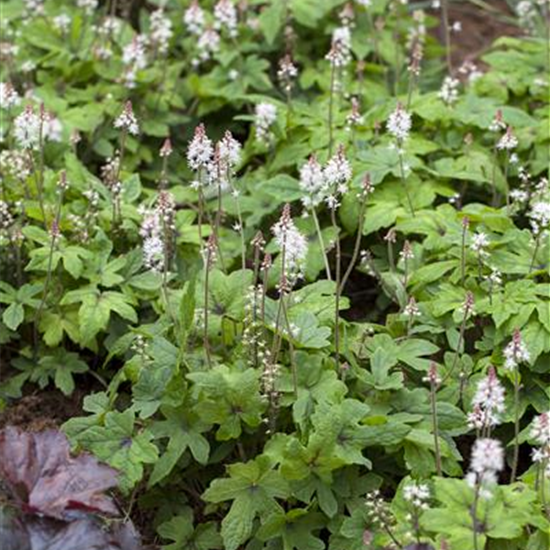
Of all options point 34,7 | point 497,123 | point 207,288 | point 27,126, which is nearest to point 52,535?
point 207,288

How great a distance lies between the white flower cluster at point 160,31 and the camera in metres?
5.52

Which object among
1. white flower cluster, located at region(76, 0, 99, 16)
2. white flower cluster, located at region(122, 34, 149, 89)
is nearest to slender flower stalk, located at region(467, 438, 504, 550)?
white flower cluster, located at region(122, 34, 149, 89)

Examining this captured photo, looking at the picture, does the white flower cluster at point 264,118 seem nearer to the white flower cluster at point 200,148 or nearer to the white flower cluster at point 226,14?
the white flower cluster at point 226,14

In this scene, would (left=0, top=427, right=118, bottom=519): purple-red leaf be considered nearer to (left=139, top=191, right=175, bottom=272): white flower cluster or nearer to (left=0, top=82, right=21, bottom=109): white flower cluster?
A: (left=139, top=191, right=175, bottom=272): white flower cluster

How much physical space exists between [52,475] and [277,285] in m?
1.12

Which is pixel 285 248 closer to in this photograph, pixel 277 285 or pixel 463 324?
pixel 277 285

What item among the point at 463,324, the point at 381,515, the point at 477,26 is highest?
the point at 477,26

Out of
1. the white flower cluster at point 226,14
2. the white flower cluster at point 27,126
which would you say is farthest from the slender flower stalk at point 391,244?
the white flower cluster at point 226,14

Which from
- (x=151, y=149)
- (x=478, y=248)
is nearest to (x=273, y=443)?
(x=478, y=248)

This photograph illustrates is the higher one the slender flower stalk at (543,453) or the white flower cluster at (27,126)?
the white flower cluster at (27,126)

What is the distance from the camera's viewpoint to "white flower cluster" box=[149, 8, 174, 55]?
5.52 metres

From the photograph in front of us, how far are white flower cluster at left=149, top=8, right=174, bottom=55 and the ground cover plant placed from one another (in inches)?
1.6

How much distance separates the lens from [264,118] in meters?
4.79

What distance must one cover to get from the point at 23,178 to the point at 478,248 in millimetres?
1829
